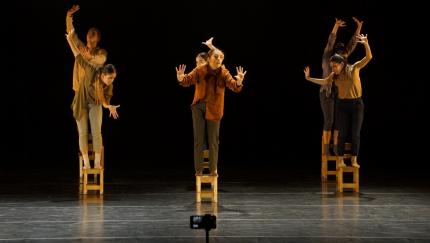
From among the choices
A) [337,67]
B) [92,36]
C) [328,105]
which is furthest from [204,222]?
[328,105]

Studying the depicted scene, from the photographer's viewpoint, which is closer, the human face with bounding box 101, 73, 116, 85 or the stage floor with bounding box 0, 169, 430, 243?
the stage floor with bounding box 0, 169, 430, 243

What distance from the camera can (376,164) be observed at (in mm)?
8844

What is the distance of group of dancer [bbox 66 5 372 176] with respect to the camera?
19.7 ft

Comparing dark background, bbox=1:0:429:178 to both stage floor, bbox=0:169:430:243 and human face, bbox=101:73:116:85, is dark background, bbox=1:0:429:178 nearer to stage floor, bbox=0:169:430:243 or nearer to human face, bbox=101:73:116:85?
stage floor, bbox=0:169:430:243

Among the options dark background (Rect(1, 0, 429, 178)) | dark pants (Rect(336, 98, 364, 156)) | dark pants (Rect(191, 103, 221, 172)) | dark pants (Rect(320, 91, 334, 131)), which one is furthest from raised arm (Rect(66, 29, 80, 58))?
dark background (Rect(1, 0, 429, 178))

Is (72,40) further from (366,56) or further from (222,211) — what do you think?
(366,56)

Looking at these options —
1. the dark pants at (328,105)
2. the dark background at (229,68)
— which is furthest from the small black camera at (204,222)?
the dark background at (229,68)

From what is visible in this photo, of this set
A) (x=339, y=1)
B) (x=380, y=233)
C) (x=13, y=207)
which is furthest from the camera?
(x=339, y=1)

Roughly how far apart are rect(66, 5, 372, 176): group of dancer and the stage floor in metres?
0.42

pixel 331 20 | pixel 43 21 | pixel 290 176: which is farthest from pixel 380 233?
pixel 43 21

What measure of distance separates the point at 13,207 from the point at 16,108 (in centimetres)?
→ 454

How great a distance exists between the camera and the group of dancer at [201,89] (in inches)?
237

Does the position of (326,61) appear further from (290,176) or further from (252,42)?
(252,42)

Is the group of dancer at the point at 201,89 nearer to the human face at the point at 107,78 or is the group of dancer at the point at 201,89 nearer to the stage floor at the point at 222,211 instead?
the human face at the point at 107,78
